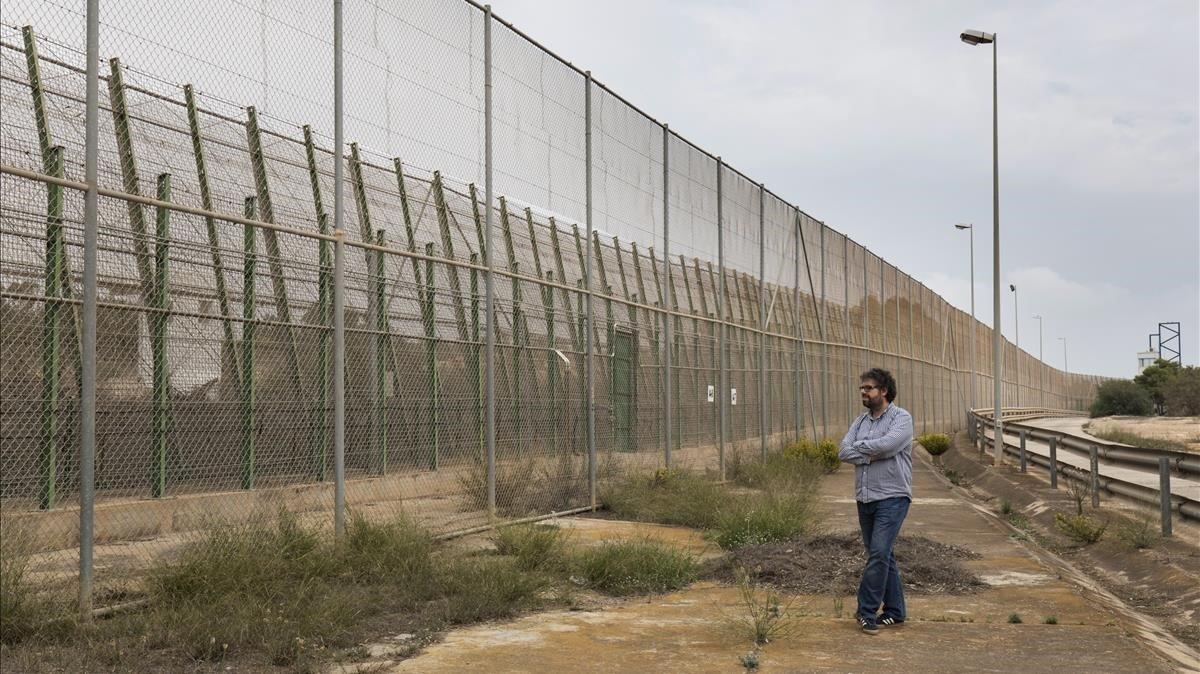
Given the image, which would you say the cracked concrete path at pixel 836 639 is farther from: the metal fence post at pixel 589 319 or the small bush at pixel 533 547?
the metal fence post at pixel 589 319

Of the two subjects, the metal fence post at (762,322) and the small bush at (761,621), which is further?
the metal fence post at (762,322)

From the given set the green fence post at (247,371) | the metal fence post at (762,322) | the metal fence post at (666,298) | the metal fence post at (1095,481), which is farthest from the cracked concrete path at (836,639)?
the metal fence post at (762,322)

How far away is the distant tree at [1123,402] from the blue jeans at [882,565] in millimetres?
81619

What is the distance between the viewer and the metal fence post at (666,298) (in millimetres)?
18203

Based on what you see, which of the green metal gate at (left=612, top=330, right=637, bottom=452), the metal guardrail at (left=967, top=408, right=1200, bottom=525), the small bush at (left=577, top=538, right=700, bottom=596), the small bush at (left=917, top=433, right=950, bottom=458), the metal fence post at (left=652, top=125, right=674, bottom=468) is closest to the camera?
the small bush at (left=577, top=538, right=700, bottom=596)

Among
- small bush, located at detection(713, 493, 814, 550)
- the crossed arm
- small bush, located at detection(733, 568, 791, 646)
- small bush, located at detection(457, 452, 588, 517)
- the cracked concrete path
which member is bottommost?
the cracked concrete path

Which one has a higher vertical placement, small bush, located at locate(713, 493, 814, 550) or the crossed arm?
the crossed arm

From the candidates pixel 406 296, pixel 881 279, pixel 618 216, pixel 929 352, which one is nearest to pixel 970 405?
pixel 929 352

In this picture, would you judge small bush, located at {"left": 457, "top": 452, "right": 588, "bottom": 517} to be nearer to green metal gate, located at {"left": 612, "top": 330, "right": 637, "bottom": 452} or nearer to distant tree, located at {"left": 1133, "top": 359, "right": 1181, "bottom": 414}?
green metal gate, located at {"left": 612, "top": 330, "right": 637, "bottom": 452}

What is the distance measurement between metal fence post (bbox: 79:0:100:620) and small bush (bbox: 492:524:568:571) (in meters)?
3.58

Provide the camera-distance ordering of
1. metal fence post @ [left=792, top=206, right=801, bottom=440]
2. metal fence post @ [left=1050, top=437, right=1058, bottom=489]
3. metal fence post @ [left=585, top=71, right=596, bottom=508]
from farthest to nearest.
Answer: metal fence post @ [left=792, top=206, right=801, bottom=440] < metal fence post @ [left=1050, top=437, right=1058, bottom=489] < metal fence post @ [left=585, top=71, right=596, bottom=508]

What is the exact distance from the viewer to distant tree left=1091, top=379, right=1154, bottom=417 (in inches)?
3310

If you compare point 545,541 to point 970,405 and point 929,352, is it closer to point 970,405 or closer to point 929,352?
point 929,352

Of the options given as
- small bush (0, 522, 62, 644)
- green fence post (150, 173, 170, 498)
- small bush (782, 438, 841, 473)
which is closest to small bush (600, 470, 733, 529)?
green fence post (150, 173, 170, 498)
